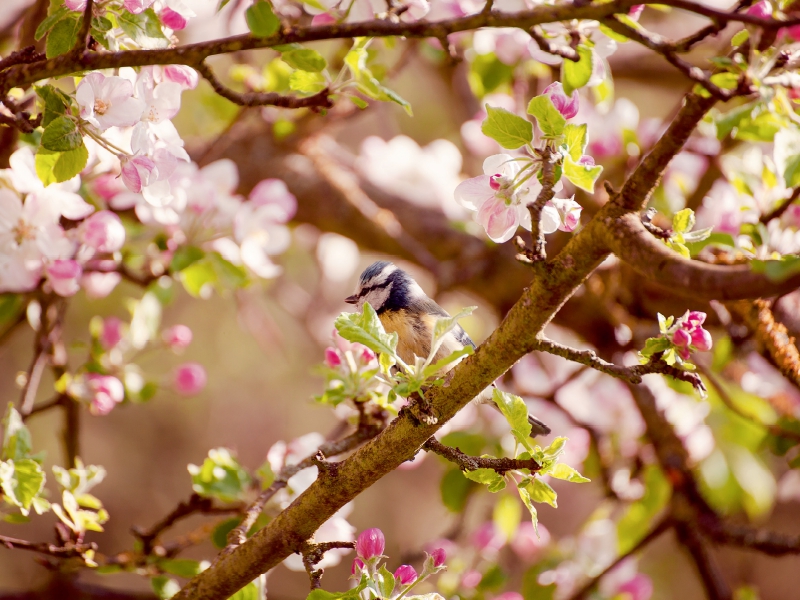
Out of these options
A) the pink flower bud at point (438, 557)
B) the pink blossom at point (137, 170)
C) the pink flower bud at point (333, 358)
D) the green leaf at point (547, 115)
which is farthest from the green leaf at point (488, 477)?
the pink blossom at point (137, 170)

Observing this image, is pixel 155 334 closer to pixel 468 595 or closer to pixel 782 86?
pixel 468 595

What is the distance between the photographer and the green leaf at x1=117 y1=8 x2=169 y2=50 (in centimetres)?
133

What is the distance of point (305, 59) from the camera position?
146 cm

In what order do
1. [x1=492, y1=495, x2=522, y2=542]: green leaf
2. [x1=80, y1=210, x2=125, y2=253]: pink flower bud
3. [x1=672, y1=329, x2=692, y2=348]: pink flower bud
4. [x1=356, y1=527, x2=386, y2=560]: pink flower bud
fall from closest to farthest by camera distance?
[x1=672, y1=329, x2=692, y2=348]: pink flower bud, [x1=356, y1=527, x2=386, y2=560]: pink flower bud, [x1=80, y1=210, x2=125, y2=253]: pink flower bud, [x1=492, y1=495, x2=522, y2=542]: green leaf

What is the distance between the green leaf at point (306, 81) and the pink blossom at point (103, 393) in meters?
1.06

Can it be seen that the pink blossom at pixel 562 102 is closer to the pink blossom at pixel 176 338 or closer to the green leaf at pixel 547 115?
the green leaf at pixel 547 115

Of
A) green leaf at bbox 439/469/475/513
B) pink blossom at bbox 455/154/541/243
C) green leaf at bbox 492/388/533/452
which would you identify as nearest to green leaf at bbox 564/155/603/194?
pink blossom at bbox 455/154/541/243

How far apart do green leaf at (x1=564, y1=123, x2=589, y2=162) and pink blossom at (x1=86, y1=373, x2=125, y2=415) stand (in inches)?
57.9

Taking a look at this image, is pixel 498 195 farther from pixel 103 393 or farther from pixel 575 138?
pixel 103 393

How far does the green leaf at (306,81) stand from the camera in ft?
5.07

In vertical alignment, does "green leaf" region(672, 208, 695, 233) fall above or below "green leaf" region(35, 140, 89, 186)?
above

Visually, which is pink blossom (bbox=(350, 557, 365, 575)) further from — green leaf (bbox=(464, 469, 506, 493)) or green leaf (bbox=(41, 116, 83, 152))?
green leaf (bbox=(41, 116, 83, 152))

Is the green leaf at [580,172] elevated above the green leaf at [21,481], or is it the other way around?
the green leaf at [580,172]

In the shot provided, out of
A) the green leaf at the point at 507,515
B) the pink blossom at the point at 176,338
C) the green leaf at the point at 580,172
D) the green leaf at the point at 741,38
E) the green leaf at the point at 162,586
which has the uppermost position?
the green leaf at the point at 741,38
